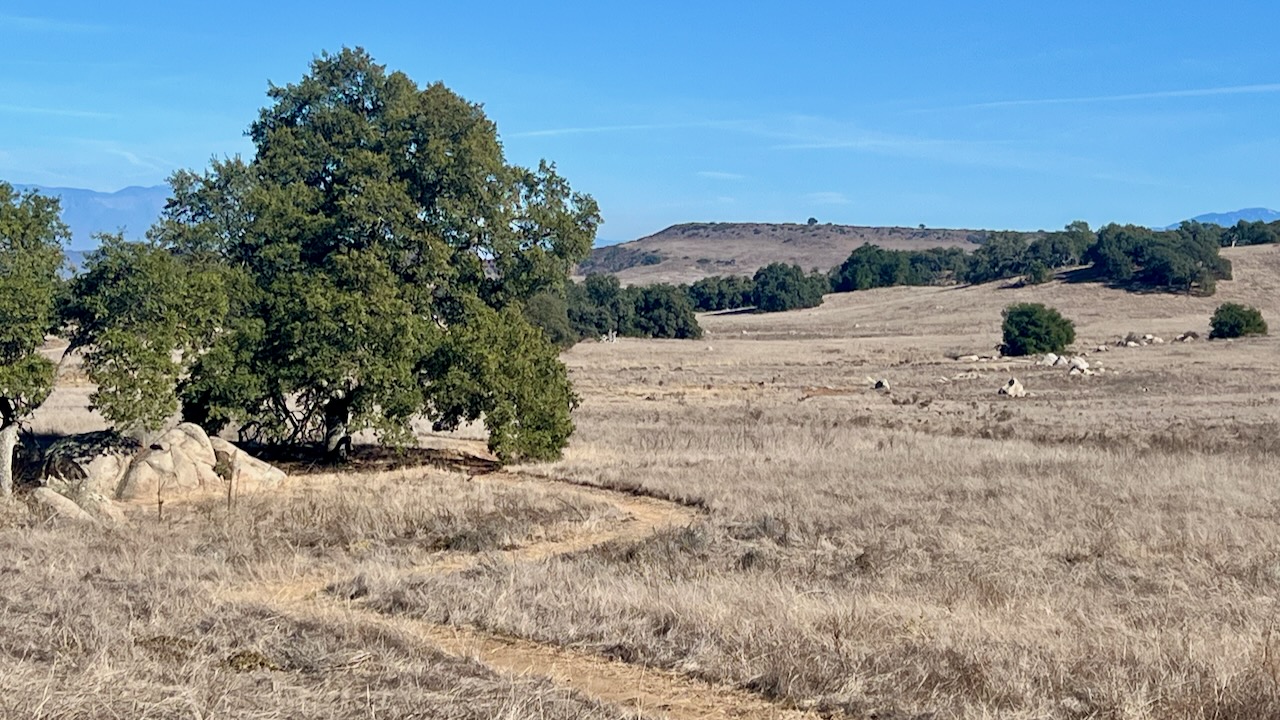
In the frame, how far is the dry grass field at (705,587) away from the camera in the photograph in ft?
25.6

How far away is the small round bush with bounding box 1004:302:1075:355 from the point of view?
5981 cm

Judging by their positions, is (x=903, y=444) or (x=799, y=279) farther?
(x=799, y=279)

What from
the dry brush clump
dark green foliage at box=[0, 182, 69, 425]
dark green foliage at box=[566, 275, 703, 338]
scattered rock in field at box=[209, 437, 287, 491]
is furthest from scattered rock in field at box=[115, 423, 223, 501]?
dark green foliage at box=[566, 275, 703, 338]

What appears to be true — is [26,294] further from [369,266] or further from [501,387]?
[501,387]

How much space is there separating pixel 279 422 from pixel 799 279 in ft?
286

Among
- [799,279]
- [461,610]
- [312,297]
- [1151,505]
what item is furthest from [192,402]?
[799,279]

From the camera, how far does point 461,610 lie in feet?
35.6

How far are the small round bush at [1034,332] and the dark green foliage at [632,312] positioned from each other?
26398 millimetres

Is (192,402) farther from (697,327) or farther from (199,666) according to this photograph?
(697,327)

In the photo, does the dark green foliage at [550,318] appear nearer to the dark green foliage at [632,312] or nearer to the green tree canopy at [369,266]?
the dark green foliage at [632,312]

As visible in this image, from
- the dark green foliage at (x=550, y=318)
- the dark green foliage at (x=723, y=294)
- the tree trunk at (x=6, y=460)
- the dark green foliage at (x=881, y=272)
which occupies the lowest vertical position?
the tree trunk at (x=6, y=460)

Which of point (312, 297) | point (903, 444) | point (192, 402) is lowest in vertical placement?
point (903, 444)

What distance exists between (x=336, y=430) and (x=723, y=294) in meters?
90.0

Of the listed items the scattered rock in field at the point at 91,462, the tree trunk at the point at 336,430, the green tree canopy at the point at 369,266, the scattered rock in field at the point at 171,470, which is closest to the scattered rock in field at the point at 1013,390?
the green tree canopy at the point at 369,266
